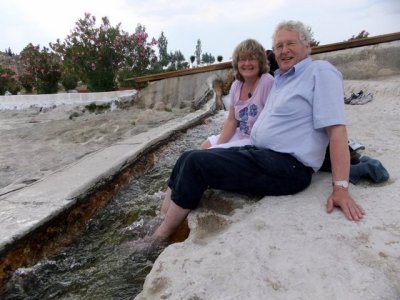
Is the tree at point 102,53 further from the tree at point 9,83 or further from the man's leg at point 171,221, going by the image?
the man's leg at point 171,221

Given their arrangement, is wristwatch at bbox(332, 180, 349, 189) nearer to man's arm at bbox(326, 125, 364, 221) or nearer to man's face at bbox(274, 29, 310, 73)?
man's arm at bbox(326, 125, 364, 221)

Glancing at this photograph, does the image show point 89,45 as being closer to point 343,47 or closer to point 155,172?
point 343,47

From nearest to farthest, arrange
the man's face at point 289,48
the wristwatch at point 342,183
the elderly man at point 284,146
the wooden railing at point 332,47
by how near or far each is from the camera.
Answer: the wristwatch at point 342,183 < the elderly man at point 284,146 < the man's face at point 289,48 < the wooden railing at point 332,47

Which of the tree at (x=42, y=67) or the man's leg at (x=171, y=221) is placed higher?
the tree at (x=42, y=67)

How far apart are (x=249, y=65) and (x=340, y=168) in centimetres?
109

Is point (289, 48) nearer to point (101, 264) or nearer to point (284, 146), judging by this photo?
point (284, 146)

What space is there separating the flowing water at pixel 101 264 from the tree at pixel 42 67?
9.93 meters

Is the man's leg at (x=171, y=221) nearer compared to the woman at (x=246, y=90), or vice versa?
the man's leg at (x=171, y=221)

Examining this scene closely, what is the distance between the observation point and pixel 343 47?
6.87 meters

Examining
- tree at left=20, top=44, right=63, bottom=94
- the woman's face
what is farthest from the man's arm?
tree at left=20, top=44, right=63, bottom=94

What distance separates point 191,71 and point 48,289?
23.1ft

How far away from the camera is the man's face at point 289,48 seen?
2111mm

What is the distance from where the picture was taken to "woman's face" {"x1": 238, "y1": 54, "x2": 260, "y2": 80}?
2.61m

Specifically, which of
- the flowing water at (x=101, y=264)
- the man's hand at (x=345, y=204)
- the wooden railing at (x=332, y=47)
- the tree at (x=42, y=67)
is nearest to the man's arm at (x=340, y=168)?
the man's hand at (x=345, y=204)
